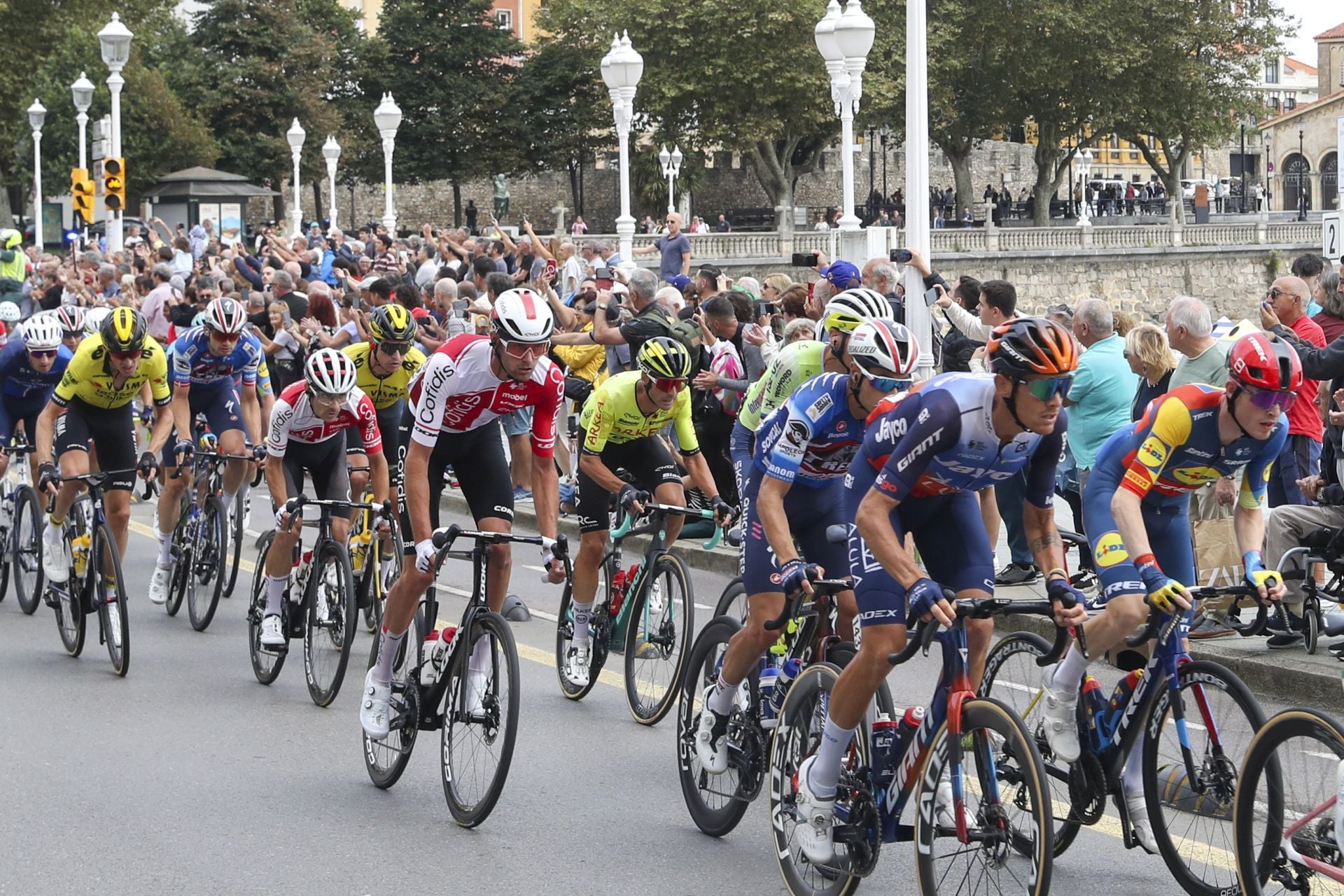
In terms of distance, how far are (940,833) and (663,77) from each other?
67.8 meters

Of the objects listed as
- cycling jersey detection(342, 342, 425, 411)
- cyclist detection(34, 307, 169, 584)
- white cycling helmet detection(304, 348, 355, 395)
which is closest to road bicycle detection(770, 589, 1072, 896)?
white cycling helmet detection(304, 348, 355, 395)

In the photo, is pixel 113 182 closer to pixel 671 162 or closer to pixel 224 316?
pixel 224 316

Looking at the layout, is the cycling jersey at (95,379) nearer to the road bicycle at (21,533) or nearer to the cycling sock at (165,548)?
the road bicycle at (21,533)

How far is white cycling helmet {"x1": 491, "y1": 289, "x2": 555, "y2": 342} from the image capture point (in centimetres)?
766

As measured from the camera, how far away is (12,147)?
75875 millimetres

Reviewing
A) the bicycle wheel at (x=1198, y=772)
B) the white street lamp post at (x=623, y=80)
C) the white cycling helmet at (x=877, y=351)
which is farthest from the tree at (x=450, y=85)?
the bicycle wheel at (x=1198, y=772)

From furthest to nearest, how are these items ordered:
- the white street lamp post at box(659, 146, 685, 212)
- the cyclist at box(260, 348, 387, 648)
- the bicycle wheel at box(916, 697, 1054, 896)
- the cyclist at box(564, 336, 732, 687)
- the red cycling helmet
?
the white street lamp post at box(659, 146, 685, 212)
the cyclist at box(260, 348, 387, 648)
the cyclist at box(564, 336, 732, 687)
the red cycling helmet
the bicycle wheel at box(916, 697, 1054, 896)

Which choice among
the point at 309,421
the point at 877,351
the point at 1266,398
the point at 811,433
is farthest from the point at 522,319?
the point at 309,421

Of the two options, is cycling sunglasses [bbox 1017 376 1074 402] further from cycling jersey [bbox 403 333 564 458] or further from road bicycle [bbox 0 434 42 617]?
road bicycle [bbox 0 434 42 617]

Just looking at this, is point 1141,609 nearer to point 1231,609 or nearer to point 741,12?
point 1231,609

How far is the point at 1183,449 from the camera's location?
6.80 metres

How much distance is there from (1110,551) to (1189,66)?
257 ft

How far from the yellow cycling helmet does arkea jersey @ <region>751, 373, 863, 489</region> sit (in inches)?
209

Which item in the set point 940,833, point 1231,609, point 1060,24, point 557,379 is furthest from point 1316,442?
point 1060,24
